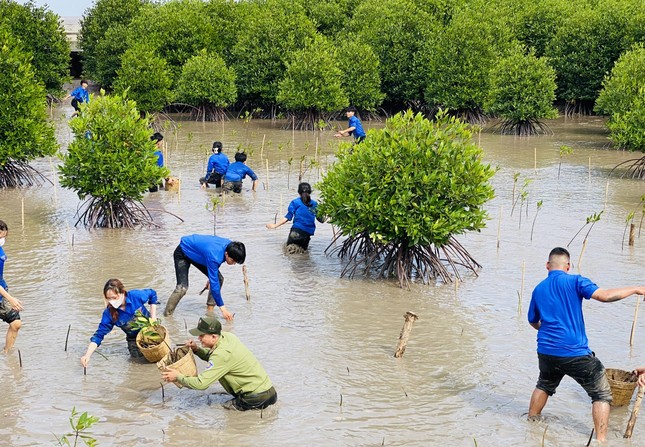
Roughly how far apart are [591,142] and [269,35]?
42.1 ft

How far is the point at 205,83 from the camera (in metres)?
34.2

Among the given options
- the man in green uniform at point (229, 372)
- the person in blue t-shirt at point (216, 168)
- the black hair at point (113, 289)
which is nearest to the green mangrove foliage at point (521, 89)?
the person in blue t-shirt at point (216, 168)

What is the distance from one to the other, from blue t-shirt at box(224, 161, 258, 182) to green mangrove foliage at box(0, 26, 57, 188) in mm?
3684

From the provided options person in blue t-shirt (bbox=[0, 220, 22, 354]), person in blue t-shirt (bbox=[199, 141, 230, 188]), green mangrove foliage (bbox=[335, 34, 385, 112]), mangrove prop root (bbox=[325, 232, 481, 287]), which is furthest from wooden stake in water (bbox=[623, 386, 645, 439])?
green mangrove foliage (bbox=[335, 34, 385, 112])

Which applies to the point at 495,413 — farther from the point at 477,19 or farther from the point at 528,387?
the point at 477,19

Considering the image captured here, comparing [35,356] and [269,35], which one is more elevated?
[269,35]

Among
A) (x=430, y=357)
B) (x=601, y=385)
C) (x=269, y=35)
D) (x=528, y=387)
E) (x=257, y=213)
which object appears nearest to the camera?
(x=601, y=385)

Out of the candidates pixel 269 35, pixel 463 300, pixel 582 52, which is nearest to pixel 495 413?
pixel 463 300

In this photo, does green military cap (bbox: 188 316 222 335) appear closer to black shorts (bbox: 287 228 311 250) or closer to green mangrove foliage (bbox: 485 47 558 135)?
black shorts (bbox: 287 228 311 250)

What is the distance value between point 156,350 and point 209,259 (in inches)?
54.3

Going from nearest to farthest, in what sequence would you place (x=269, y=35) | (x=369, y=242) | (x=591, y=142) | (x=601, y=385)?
1. (x=601, y=385)
2. (x=369, y=242)
3. (x=591, y=142)
4. (x=269, y=35)

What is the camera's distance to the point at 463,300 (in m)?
12.3

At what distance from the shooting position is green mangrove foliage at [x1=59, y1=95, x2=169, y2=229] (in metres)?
15.6

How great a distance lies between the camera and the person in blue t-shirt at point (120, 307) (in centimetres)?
928
